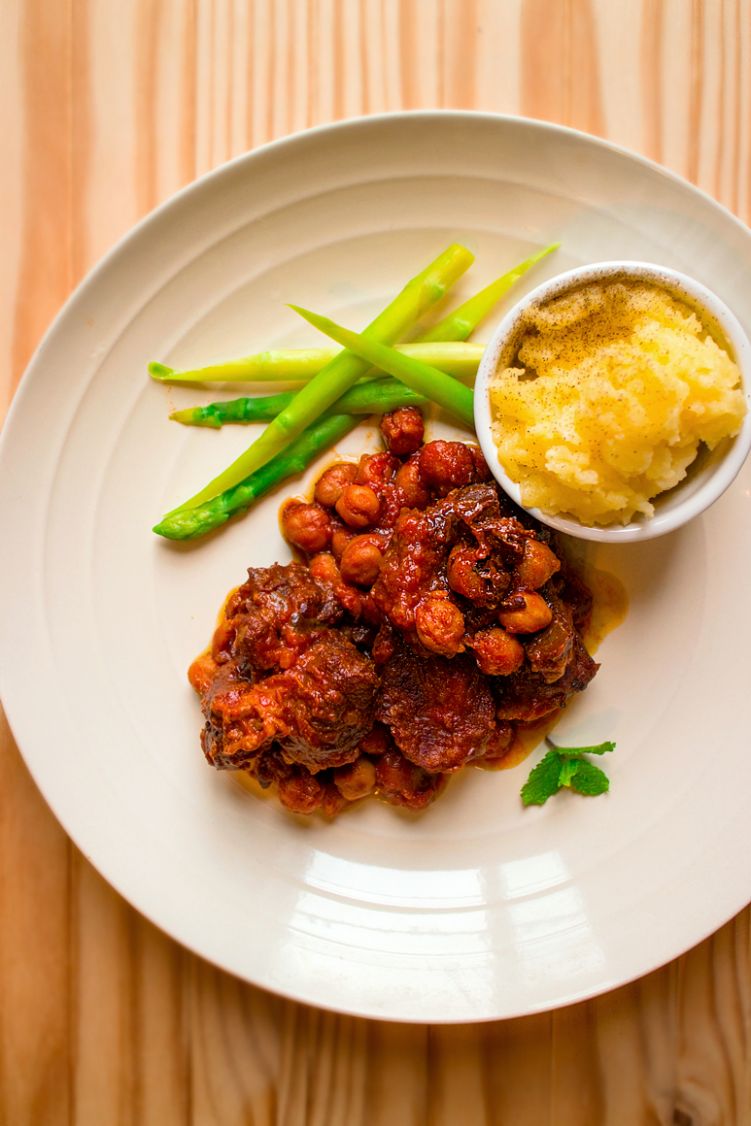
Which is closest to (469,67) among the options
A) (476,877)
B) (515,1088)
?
(476,877)

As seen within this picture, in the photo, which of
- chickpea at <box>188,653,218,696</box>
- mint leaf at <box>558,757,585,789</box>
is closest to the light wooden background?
chickpea at <box>188,653,218,696</box>

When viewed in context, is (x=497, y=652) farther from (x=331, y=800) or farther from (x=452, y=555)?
(x=331, y=800)

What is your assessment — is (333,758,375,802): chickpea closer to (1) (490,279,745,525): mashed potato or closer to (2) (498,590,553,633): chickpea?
(2) (498,590,553,633): chickpea

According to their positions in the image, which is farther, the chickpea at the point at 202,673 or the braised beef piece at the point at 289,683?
the chickpea at the point at 202,673

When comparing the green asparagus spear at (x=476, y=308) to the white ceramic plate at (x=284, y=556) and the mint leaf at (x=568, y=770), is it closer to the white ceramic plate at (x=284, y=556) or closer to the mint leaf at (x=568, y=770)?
the white ceramic plate at (x=284, y=556)

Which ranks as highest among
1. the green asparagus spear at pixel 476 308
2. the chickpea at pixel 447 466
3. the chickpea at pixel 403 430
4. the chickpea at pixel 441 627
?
the green asparagus spear at pixel 476 308

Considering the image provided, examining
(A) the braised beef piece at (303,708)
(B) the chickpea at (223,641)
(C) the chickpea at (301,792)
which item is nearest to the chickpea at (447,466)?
(A) the braised beef piece at (303,708)

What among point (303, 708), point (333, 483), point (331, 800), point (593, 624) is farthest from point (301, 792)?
point (593, 624)
